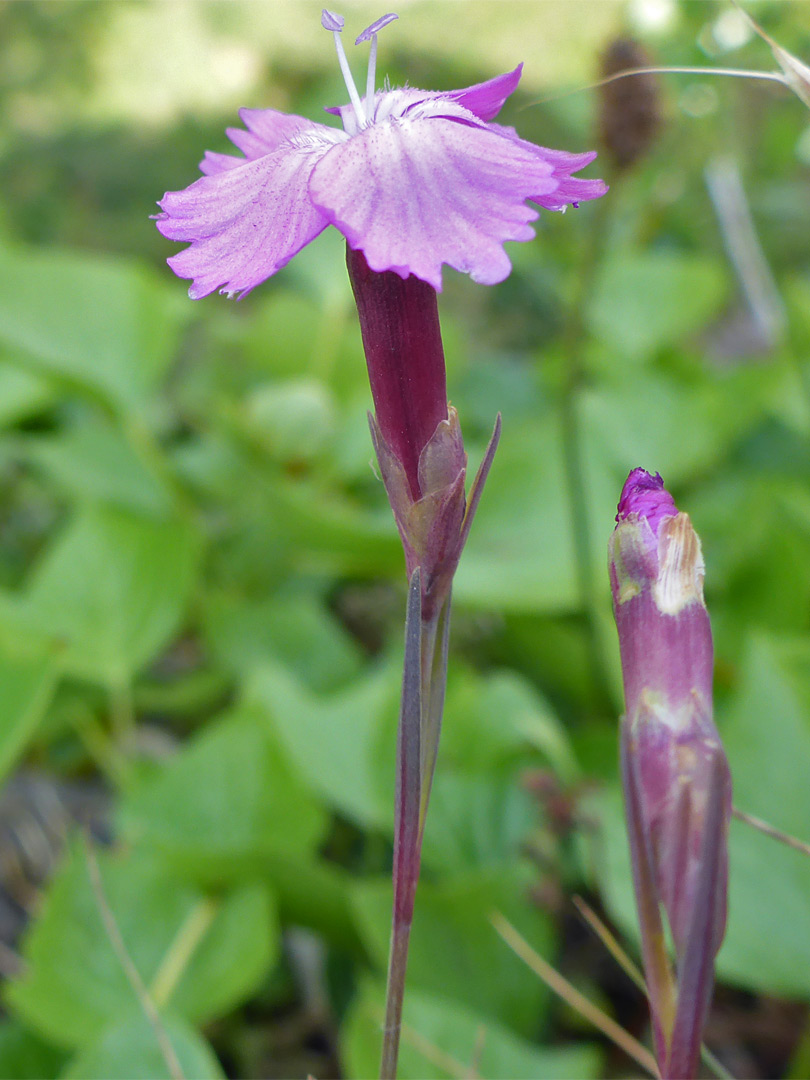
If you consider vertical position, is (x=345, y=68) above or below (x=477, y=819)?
above

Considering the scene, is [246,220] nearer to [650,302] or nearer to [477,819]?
[477,819]

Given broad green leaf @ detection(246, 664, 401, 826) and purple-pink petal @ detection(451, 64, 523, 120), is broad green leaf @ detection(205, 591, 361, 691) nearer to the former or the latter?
broad green leaf @ detection(246, 664, 401, 826)

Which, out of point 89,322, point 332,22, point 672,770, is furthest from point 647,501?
point 89,322

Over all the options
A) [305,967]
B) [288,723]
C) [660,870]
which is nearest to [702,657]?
[660,870]

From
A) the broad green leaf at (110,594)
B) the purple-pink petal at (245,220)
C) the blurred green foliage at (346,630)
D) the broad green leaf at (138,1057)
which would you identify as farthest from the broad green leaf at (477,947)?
the purple-pink petal at (245,220)

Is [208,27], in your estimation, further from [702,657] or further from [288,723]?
[702,657]

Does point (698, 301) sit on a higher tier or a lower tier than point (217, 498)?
higher

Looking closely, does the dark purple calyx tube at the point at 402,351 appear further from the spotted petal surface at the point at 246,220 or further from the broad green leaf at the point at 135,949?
the broad green leaf at the point at 135,949
